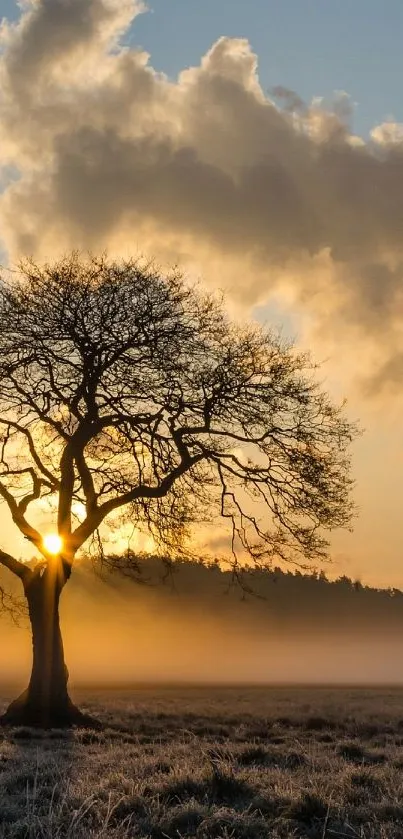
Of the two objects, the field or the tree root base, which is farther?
the tree root base

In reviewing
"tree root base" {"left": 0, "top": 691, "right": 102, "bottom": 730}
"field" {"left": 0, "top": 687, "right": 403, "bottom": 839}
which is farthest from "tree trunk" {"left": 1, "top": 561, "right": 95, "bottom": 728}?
"field" {"left": 0, "top": 687, "right": 403, "bottom": 839}

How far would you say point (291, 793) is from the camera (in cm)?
826

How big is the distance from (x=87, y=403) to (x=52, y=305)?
2.93 meters

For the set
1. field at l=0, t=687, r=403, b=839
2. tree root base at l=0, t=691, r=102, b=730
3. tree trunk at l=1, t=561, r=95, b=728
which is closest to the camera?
field at l=0, t=687, r=403, b=839

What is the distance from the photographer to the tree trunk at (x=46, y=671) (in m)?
21.5

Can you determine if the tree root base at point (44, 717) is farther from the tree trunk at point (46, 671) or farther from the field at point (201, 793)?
the field at point (201, 793)

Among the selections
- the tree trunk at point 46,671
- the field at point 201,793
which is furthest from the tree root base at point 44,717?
the field at point 201,793

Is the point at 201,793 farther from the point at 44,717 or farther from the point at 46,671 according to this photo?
the point at 46,671

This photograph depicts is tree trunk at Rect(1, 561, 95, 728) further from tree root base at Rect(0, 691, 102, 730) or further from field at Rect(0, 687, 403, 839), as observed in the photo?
field at Rect(0, 687, 403, 839)

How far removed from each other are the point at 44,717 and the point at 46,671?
1.26 m

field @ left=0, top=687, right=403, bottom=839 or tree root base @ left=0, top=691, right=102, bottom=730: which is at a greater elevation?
field @ left=0, top=687, right=403, bottom=839

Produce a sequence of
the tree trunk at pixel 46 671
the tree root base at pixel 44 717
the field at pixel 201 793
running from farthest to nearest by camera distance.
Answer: the tree trunk at pixel 46 671
the tree root base at pixel 44 717
the field at pixel 201 793

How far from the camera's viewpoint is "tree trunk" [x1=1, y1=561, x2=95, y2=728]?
21516 mm

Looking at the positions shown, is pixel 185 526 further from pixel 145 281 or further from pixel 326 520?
pixel 145 281
